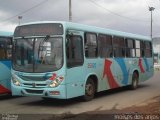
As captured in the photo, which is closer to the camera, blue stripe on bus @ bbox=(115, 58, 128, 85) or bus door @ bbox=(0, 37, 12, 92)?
bus door @ bbox=(0, 37, 12, 92)

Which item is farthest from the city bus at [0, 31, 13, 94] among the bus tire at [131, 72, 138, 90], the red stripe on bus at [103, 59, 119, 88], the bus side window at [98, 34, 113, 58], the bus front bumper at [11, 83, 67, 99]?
the bus tire at [131, 72, 138, 90]

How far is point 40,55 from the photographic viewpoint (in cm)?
1428

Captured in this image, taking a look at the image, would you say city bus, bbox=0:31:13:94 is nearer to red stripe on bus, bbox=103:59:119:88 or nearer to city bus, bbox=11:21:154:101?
city bus, bbox=11:21:154:101

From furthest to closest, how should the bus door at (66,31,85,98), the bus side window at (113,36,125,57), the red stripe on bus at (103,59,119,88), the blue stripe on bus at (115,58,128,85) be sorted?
the blue stripe on bus at (115,58,128,85) → the bus side window at (113,36,125,57) → the red stripe on bus at (103,59,119,88) → the bus door at (66,31,85,98)

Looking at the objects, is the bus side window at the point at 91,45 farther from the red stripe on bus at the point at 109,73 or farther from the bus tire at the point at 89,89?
the red stripe on bus at the point at 109,73

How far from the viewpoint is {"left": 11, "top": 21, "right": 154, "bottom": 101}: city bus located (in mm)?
14070

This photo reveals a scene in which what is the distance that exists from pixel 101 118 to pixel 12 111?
3426mm

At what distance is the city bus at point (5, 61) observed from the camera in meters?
16.6

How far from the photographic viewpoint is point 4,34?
17.0m

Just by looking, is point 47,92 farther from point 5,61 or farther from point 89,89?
point 5,61

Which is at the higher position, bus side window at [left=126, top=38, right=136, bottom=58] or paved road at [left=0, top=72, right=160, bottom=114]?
bus side window at [left=126, top=38, right=136, bottom=58]

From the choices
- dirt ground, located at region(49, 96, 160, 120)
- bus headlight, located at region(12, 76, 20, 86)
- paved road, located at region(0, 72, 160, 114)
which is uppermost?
bus headlight, located at region(12, 76, 20, 86)

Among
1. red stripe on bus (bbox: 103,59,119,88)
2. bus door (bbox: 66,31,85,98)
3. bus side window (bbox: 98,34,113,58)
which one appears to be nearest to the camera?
bus door (bbox: 66,31,85,98)

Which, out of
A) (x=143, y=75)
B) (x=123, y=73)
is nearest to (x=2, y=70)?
(x=123, y=73)
